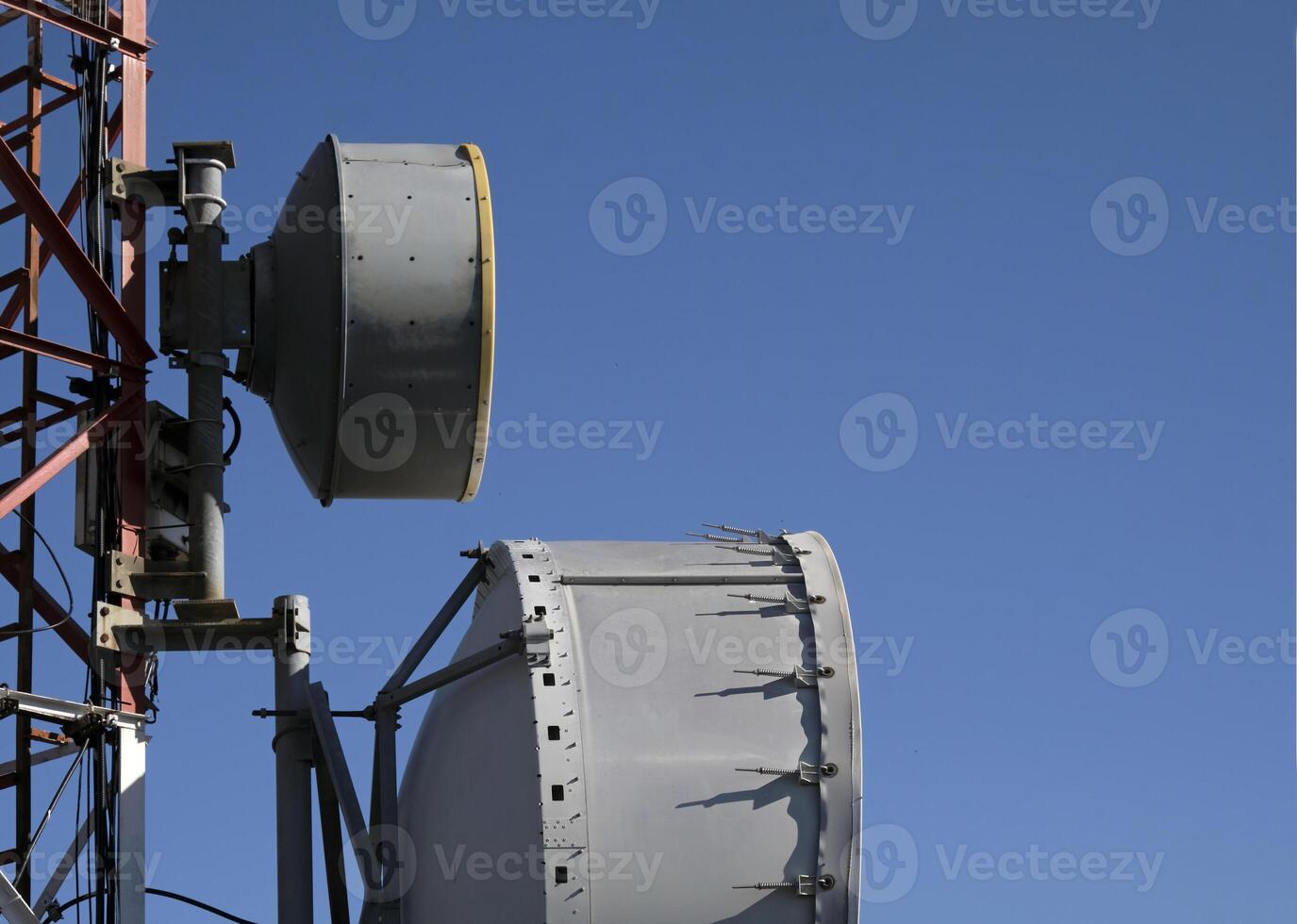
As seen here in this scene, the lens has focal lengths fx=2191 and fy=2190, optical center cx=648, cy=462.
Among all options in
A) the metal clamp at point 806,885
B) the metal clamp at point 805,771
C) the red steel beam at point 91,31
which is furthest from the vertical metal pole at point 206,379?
the metal clamp at point 806,885

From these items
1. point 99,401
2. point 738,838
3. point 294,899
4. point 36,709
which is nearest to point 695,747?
point 738,838

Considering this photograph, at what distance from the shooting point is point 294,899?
1516cm

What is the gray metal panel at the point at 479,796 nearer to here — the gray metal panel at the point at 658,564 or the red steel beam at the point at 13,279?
the gray metal panel at the point at 658,564

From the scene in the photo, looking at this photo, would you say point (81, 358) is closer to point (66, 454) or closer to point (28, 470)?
point (66, 454)

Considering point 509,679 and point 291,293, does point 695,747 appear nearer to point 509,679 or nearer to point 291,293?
point 509,679

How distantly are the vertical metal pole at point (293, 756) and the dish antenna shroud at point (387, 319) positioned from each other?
1081mm

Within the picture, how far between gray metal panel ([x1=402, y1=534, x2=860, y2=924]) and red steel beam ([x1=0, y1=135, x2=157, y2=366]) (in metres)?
3.75

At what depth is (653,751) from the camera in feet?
43.9

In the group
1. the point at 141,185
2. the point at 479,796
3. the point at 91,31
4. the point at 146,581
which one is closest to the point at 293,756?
the point at 146,581

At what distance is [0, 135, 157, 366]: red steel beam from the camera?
1588 centimetres

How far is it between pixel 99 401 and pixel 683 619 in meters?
5.15

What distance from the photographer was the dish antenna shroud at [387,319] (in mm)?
15422

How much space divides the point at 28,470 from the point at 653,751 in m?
8.65

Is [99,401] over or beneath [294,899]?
over
